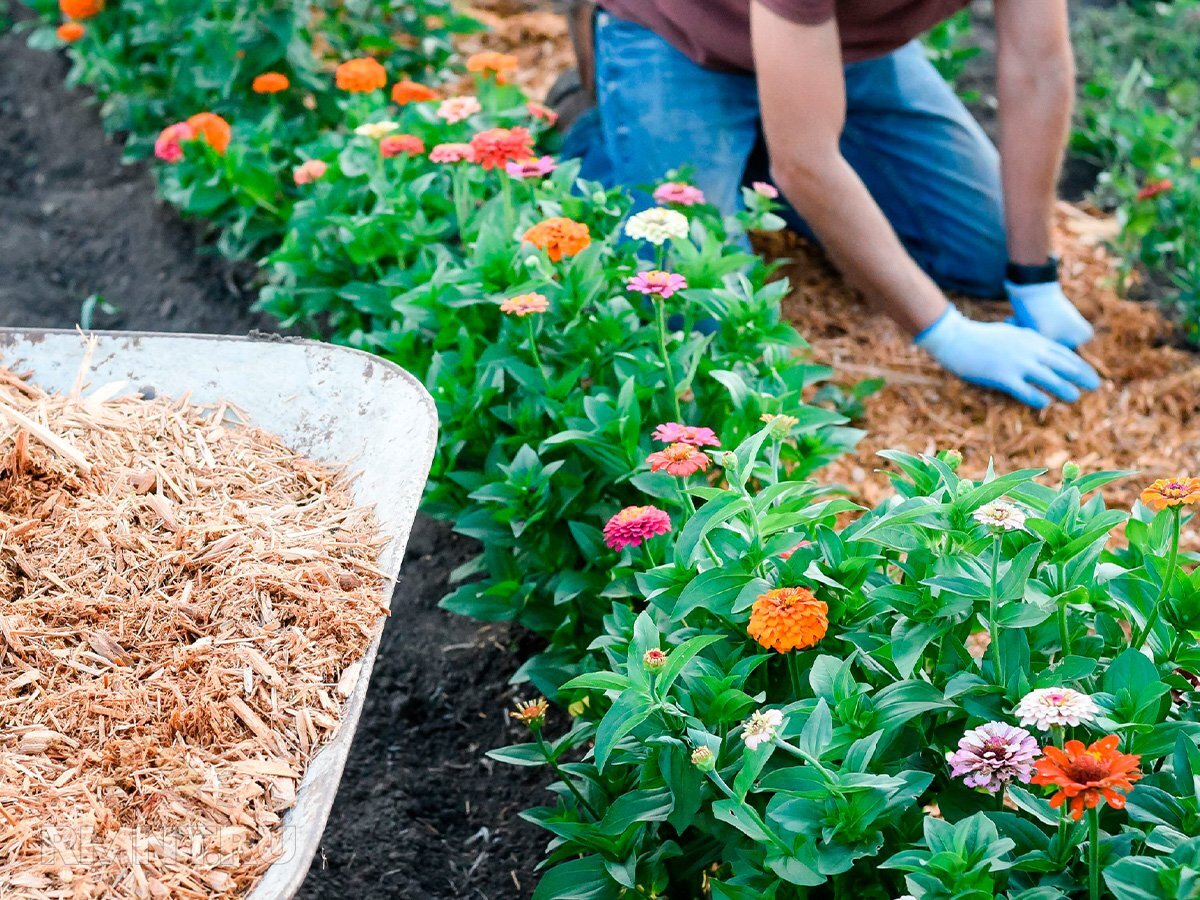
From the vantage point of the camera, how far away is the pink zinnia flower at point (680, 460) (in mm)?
1495

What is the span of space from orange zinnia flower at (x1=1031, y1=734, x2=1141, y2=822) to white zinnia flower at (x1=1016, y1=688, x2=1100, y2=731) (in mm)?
58

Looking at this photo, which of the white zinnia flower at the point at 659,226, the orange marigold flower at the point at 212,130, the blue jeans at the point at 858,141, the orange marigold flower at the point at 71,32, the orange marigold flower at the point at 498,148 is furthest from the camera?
the orange marigold flower at the point at 71,32

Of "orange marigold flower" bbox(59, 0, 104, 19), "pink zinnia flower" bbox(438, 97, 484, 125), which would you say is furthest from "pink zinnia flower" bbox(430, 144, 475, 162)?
"orange marigold flower" bbox(59, 0, 104, 19)

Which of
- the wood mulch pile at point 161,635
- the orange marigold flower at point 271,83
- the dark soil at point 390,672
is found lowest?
the dark soil at point 390,672

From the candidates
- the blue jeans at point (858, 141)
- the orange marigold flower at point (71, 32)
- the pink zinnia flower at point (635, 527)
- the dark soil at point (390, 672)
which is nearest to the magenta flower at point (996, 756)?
the pink zinnia flower at point (635, 527)

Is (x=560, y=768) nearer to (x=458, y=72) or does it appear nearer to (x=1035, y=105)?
(x=1035, y=105)

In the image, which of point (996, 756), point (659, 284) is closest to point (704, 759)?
point (996, 756)

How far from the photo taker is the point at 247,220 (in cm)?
293

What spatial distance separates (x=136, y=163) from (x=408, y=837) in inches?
100

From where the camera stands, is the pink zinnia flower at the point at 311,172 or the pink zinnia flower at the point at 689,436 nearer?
the pink zinnia flower at the point at 689,436

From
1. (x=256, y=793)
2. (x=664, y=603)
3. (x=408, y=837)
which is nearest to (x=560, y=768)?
(x=664, y=603)

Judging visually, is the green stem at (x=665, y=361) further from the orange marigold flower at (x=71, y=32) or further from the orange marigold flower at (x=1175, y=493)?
the orange marigold flower at (x=71, y=32)

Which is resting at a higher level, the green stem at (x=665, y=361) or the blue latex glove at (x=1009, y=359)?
the green stem at (x=665, y=361)

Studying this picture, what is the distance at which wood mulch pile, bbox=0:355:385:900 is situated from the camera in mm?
1223
